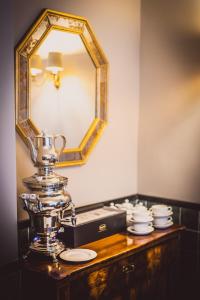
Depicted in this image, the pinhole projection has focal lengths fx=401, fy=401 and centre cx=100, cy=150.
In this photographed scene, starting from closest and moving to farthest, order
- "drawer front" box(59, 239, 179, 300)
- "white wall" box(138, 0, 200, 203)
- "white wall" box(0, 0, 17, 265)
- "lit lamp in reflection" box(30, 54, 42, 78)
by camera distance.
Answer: "white wall" box(0, 0, 17, 265) < "drawer front" box(59, 239, 179, 300) < "lit lamp in reflection" box(30, 54, 42, 78) < "white wall" box(138, 0, 200, 203)

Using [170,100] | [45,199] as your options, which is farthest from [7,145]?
[170,100]

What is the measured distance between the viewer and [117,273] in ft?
7.97

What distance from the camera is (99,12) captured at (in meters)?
3.06

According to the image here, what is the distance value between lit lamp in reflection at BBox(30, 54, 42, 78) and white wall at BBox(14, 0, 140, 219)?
426 mm

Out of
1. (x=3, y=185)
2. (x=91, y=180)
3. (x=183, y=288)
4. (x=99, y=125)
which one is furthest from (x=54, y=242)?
(x=183, y=288)

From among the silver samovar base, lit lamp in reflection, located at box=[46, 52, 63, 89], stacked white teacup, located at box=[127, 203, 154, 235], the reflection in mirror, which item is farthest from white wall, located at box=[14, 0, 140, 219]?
the silver samovar base

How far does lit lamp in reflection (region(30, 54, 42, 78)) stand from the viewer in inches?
102

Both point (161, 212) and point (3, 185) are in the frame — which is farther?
point (161, 212)

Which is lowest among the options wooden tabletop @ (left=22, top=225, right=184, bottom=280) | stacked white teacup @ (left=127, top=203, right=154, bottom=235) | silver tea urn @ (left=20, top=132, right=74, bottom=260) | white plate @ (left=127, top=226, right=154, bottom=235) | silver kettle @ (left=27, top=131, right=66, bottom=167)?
wooden tabletop @ (left=22, top=225, right=184, bottom=280)

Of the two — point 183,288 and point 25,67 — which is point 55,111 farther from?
point 183,288

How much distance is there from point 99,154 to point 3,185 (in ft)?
3.90

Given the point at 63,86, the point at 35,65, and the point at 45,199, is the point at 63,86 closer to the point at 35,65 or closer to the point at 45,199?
the point at 35,65

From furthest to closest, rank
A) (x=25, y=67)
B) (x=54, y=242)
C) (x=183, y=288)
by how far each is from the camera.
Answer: (x=183, y=288), (x=25, y=67), (x=54, y=242)

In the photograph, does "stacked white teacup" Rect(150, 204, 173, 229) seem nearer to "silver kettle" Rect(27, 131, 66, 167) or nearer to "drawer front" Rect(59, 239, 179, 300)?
"drawer front" Rect(59, 239, 179, 300)
